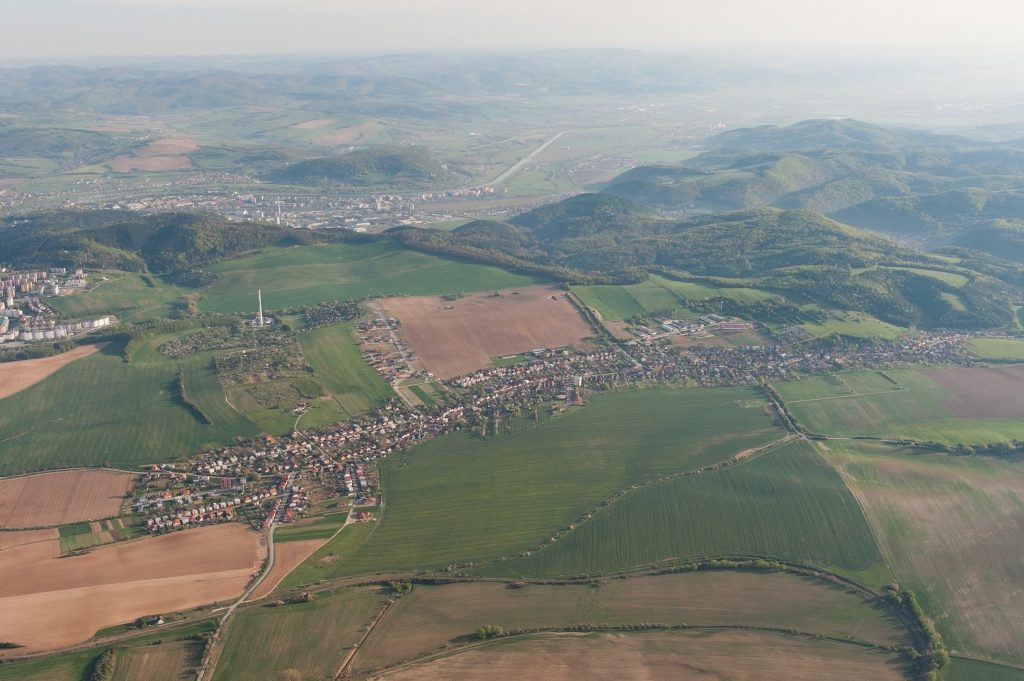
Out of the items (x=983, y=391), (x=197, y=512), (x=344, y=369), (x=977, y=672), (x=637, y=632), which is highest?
(x=344, y=369)

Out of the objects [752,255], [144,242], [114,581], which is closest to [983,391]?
[752,255]

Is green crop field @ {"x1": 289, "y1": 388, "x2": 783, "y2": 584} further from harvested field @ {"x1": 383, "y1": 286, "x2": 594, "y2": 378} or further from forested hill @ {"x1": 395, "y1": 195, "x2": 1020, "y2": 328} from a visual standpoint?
forested hill @ {"x1": 395, "y1": 195, "x2": 1020, "y2": 328}

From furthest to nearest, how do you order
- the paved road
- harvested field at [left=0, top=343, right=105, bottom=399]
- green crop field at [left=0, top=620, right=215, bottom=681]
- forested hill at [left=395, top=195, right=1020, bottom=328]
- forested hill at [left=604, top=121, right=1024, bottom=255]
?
forested hill at [left=604, top=121, right=1024, bottom=255] → forested hill at [left=395, top=195, right=1020, bottom=328] → harvested field at [left=0, top=343, right=105, bottom=399] → the paved road → green crop field at [left=0, top=620, right=215, bottom=681]

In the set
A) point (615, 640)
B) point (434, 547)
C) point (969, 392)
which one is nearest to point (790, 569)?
point (615, 640)

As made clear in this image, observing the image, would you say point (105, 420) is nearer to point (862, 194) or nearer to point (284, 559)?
point (284, 559)

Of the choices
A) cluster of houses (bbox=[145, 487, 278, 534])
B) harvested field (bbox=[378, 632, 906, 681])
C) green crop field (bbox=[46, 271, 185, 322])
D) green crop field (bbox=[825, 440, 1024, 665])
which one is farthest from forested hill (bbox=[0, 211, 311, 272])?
green crop field (bbox=[825, 440, 1024, 665])

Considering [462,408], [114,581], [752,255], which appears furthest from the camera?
[752,255]
